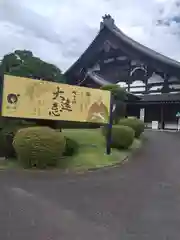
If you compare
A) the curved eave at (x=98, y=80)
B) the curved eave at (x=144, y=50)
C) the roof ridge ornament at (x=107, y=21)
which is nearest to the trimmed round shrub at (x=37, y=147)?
the curved eave at (x=98, y=80)

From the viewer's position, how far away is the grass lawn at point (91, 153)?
1039cm

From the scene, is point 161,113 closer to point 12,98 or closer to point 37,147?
point 12,98

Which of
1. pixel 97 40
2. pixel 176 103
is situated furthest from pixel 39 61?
pixel 176 103

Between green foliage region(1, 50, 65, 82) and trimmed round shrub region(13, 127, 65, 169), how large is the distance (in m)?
16.4

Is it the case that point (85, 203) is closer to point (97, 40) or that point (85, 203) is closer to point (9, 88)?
point (9, 88)

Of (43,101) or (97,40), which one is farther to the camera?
(97,40)

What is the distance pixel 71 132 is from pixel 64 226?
9.08 meters

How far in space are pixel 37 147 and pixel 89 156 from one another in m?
2.30

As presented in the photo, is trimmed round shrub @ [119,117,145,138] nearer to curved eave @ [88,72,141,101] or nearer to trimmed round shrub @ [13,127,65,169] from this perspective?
trimmed round shrub @ [13,127,65,169]

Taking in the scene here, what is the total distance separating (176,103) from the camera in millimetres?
28438

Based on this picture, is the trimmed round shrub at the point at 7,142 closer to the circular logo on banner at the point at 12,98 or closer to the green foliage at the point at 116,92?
the circular logo on banner at the point at 12,98

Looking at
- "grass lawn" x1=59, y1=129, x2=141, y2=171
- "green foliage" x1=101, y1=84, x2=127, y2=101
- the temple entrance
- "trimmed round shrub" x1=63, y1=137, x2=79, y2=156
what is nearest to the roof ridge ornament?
the temple entrance

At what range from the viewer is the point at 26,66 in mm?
26312

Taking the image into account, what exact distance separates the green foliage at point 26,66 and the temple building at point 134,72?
204 inches
